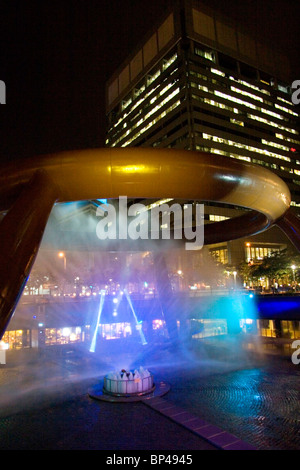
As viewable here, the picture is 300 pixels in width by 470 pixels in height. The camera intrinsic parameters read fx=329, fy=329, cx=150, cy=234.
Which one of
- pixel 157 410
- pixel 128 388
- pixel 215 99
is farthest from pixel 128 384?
pixel 215 99

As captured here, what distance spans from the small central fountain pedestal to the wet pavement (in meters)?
0.42

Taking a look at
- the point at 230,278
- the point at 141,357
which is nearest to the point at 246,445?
the point at 141,357

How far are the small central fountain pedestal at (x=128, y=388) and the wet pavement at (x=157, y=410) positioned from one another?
0.42 metres

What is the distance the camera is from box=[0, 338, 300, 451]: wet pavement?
8.91 meters

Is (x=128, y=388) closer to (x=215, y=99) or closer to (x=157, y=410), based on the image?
(x=157, y=410)

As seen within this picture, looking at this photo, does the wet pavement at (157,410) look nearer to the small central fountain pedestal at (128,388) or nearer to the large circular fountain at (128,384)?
the small central fountain pedestal at (128,388)

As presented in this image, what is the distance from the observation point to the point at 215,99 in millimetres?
88000

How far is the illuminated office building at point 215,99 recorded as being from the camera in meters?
84.4

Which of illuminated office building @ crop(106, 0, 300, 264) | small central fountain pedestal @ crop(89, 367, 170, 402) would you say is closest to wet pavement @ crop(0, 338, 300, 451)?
small central fountain pedestal @ crop(89, 367, 170, 402)

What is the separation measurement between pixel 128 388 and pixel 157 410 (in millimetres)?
2091

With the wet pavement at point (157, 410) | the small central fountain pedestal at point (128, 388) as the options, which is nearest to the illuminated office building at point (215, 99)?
the wet pavement at point (157, 410)
